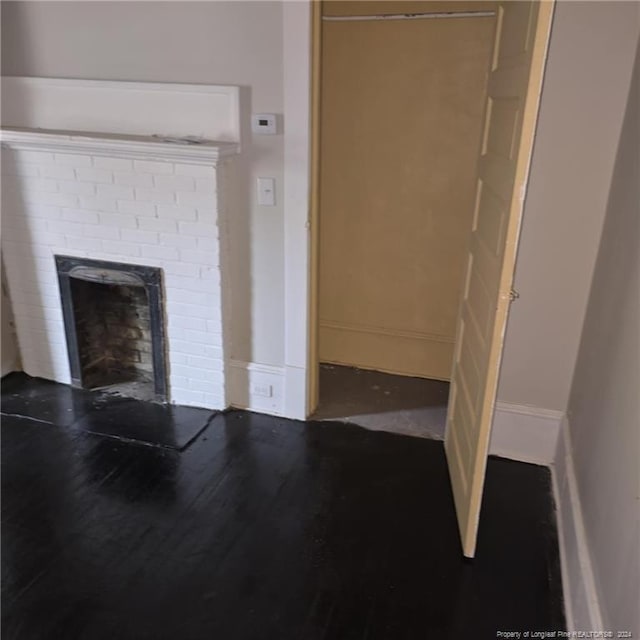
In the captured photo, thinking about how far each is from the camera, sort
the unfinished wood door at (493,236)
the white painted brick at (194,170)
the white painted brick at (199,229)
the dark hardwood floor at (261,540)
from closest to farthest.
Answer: the unfinished wood door at (493,236) → the dark hardwood floor at (261,540) → the white painted brick at (194,170) → the white painted brick at (199,229)

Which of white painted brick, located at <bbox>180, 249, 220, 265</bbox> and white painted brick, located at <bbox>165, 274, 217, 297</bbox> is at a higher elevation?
white painted brick, located at <bbox>180, 249, 220, 265</bbox>

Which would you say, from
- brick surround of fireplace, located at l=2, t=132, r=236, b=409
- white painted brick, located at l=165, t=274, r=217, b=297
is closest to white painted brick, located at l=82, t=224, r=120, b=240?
brick surround of fireplace, located at l=2, t=132, r=236, b=409

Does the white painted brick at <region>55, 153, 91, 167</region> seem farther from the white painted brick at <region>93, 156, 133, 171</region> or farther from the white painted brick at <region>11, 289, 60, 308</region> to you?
the white painted brick at <region>11, 289, 60, 308</region>

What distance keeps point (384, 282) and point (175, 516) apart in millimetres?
1727

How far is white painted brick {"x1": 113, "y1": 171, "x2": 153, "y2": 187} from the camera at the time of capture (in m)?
2.79

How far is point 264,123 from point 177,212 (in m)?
0.58

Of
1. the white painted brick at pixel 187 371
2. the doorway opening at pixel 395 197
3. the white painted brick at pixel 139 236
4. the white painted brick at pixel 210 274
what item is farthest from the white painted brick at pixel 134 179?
the white painted brick at pixel 187 371

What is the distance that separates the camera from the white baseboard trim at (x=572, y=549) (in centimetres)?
172

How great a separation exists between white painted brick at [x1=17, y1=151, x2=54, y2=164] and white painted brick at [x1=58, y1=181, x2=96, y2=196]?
0.37 feet

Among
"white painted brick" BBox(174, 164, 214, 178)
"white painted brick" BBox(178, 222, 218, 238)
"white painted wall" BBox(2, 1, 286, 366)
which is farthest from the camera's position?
"white painted brick" BBox(178, 222, 218, 238)

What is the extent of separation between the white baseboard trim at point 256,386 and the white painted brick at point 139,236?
701 mm

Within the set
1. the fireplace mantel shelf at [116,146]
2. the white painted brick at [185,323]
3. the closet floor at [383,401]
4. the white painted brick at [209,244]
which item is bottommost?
the closet floor at [383,401]

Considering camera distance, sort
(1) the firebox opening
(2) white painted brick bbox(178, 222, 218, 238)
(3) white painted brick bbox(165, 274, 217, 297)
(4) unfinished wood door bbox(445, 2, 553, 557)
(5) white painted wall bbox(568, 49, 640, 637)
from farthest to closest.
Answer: (1) the firebox opening < (3) white painted brick bbox(165, 274, 217, 297) < (2) white painted brick bbox(178, 222, 218, 238) < (4) unfinished wood door bbox(445, 2, 553, 557) < (5) white painted wall bbox(568, 49, 640, 637)

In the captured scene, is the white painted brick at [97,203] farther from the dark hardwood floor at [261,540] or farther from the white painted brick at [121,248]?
the dark hardwood floor at [261,540]
